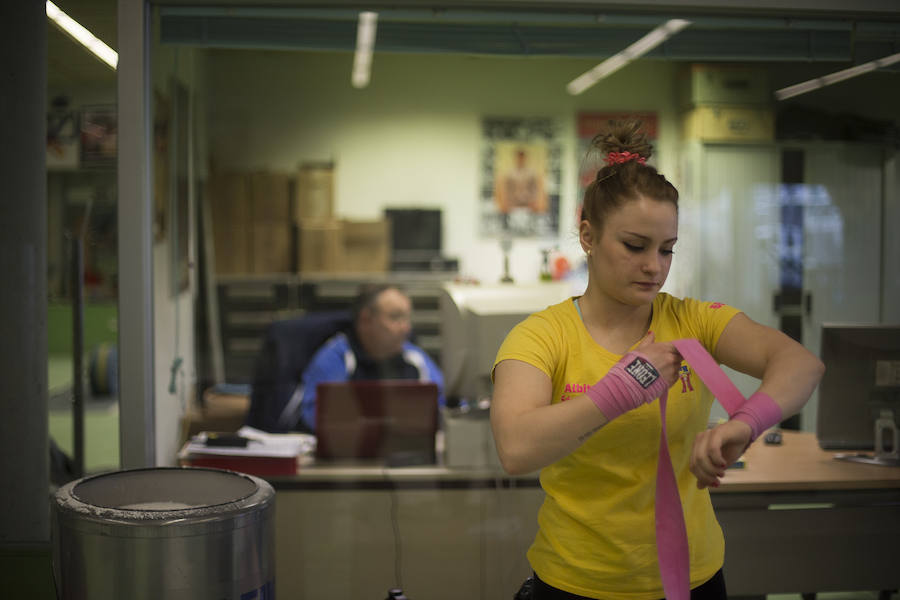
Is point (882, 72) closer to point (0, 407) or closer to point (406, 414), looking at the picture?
point (406, 414)

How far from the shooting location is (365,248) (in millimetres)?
5277

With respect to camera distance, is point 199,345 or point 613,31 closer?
point 613,31

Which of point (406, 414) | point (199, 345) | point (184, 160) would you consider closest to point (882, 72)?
point (406, 414)

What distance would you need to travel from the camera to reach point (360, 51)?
283 centimetres

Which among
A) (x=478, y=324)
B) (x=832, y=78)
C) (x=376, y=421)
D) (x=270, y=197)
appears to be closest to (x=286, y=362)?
(x=376, y=421)

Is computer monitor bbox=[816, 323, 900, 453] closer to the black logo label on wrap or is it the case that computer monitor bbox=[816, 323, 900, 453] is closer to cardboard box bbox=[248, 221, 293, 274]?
the black logo label on wrap

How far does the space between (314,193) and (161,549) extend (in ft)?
13.5

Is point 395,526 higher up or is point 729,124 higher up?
point 729,124

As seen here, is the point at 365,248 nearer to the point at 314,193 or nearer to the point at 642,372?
the point at 314,193

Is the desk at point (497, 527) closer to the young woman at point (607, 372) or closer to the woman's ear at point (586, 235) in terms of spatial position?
the young woman at point (607, 372)

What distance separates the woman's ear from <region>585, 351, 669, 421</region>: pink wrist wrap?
28cm

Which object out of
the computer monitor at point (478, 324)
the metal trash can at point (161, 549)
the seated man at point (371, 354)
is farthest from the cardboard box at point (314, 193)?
the metal trash can at point (161, 549)

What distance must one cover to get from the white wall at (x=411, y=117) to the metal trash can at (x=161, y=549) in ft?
4.67

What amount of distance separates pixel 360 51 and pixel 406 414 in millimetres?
1275
